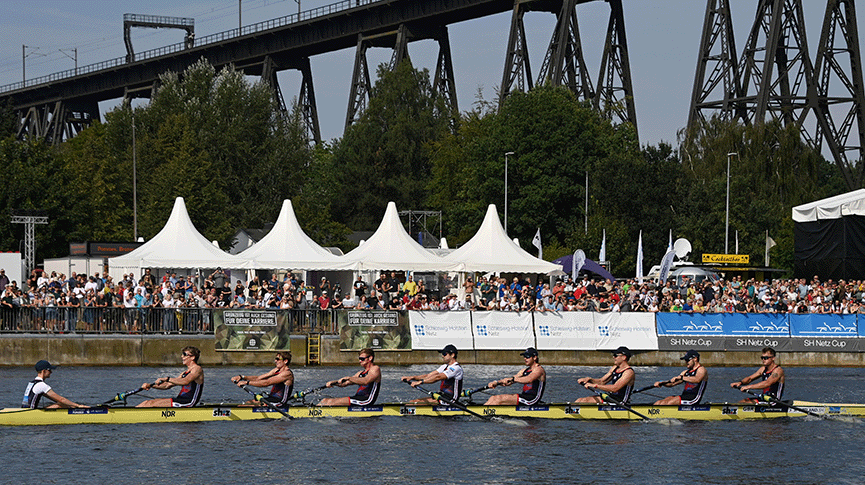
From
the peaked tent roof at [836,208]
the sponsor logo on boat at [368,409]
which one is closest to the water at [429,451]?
the sponsor logo on boat at [368,409]

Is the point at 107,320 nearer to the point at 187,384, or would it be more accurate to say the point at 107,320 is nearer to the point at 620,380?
the point at 187,384

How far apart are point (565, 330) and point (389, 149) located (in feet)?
183

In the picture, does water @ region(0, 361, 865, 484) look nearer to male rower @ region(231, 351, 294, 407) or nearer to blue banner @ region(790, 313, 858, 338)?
male rower @ region(231, 351, 294, 407)

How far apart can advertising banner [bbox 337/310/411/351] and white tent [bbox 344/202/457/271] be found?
298 centimetres

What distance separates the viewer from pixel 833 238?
156ft

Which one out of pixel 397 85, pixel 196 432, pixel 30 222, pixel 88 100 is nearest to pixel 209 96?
Result: pixel 397 85

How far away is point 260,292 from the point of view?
3644cm

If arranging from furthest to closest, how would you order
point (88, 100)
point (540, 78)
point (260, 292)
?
point (88, 100)
point (540, 78)
point (260, 292)

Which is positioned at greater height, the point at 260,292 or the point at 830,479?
the point at 260,292

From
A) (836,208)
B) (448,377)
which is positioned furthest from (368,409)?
(836,208)

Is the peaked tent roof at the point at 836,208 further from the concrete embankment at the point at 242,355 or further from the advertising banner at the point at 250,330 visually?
the advertising banner at the point at 250,330

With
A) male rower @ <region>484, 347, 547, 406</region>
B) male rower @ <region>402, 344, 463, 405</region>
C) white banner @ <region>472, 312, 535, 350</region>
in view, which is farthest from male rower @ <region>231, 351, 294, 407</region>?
white banner @ <region>472, 312, 535, 350</region>

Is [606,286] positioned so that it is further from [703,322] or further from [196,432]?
[196,432]

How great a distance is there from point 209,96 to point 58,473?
203 feet
